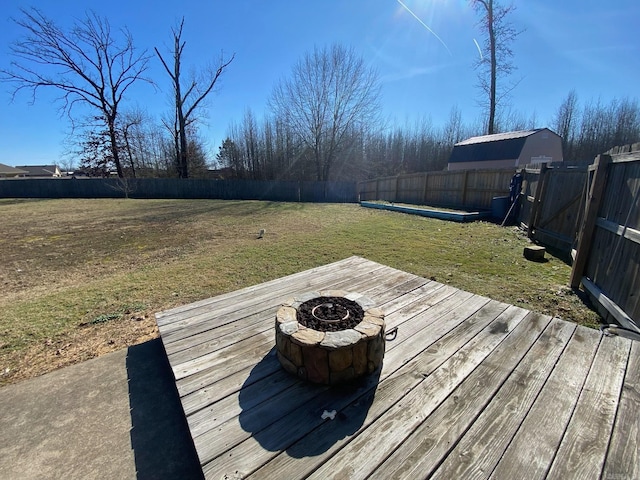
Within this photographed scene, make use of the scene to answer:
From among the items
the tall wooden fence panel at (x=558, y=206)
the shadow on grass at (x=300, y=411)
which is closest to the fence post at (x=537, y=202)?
the tall wooden fence panel at (x=558, y=206)

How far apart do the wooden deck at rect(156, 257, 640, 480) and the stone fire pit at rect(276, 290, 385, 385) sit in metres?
0.09

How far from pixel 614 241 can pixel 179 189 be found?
888 inches

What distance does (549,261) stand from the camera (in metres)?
4.82

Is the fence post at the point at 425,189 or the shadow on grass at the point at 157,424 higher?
the fence post at the point at 425,189

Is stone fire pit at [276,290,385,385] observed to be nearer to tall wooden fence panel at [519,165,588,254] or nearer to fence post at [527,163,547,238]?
tall wooden fence panel at [519,165,588,254]

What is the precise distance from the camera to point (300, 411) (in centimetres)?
147

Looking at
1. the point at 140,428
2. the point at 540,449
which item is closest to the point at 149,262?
the point at 140,428

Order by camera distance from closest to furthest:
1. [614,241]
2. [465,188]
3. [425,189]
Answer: [614,241] < [465,188] < [425,189]

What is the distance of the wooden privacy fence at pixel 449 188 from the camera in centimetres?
1065

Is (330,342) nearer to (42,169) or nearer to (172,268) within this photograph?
(172,268)

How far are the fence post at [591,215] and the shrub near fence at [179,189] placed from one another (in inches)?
631

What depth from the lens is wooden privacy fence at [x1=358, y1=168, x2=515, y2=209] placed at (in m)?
10.6

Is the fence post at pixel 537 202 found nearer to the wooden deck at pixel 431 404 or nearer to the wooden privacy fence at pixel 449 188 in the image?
the wooden privacy fence at pixel 449 188

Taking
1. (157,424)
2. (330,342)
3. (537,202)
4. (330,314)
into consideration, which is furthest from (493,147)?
(157,424)
